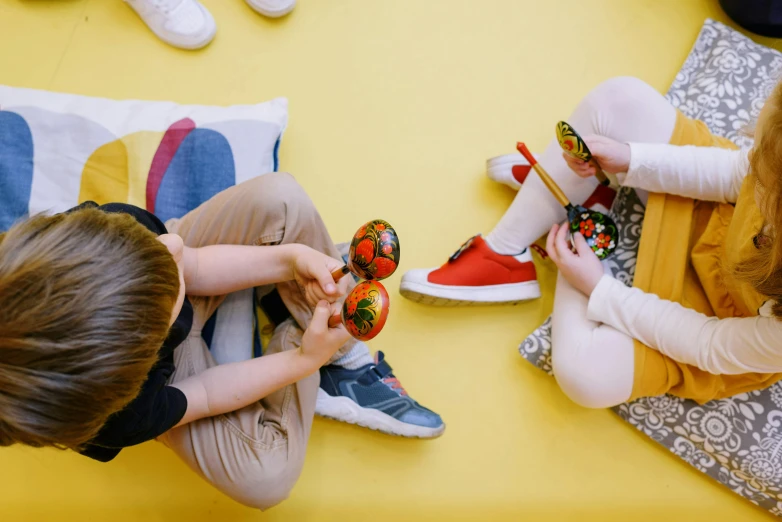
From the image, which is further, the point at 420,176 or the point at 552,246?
the point at 420,176

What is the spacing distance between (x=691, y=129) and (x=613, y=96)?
0.13 m

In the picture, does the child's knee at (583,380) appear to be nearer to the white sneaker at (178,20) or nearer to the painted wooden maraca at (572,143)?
the painted wooden maraca at (572,143)

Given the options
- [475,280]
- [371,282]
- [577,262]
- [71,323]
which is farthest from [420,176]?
[71,323]

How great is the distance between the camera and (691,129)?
2.90ft

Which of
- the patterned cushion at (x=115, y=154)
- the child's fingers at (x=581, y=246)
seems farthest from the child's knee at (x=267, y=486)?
the child's fingers at (x=581, y=246)

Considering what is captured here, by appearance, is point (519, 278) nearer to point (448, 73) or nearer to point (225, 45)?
point (448, 73)

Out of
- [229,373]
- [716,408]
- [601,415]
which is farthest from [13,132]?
[716,408]

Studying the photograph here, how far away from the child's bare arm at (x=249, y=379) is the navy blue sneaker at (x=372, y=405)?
0.56 ft

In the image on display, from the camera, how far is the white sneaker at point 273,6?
1123mm

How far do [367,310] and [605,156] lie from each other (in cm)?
44

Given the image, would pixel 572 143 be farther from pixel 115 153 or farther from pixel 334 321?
pixel 115 153

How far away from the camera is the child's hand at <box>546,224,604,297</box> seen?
878mm

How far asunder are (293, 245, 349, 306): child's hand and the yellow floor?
0.26m

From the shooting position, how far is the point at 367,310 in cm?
66
